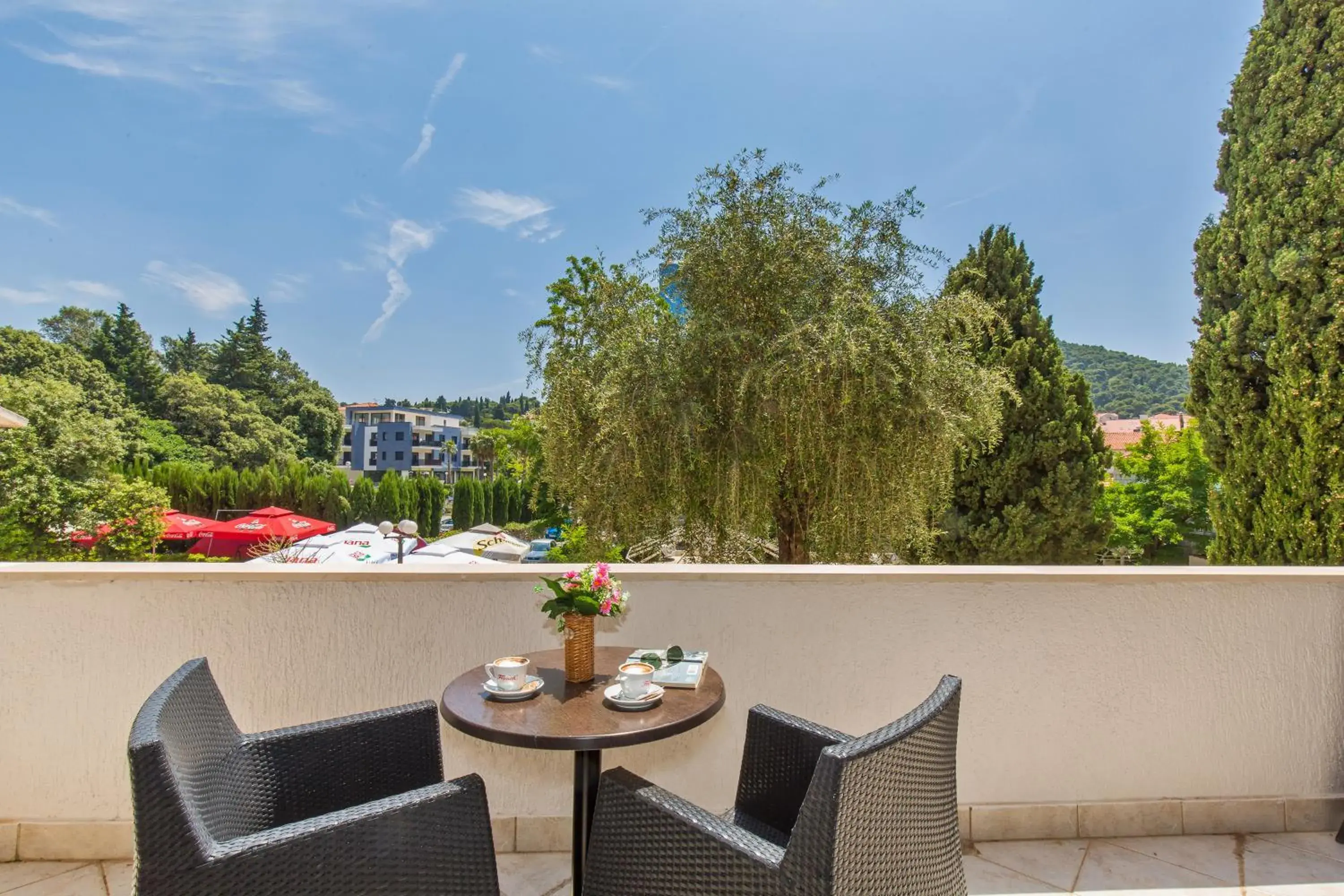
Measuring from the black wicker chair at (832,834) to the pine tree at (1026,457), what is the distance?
7807 millimetres

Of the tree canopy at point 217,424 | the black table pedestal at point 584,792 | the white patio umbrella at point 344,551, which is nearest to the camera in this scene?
the black table pedestal at point 584,792

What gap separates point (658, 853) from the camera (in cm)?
123

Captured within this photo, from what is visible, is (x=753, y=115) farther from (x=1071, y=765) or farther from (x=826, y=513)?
(x=1071, y=765)

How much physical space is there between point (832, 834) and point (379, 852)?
765mm

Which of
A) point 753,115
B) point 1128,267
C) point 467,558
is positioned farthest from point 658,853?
point 1128,267

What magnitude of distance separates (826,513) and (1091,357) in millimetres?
14609

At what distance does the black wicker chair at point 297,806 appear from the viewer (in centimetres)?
100

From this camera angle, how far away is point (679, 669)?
69.0 inches

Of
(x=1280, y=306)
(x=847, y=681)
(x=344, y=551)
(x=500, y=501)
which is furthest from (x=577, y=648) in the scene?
(x=500, y=501)

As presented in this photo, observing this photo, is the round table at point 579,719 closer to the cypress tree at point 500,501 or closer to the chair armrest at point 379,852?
the chair armrest at point 379,852

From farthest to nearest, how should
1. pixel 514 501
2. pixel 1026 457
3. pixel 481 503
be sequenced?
pixel 514 501
pixel 481 503
pixel 1026 457

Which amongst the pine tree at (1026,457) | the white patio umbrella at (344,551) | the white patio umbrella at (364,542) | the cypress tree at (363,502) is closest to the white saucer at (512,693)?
the pine tree at (1026,457)

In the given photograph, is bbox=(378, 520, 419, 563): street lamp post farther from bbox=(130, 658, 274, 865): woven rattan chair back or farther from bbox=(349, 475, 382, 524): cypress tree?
bbox=(349, 475, 382, 524): cypress tree

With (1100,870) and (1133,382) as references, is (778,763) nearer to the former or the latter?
(1100,870)
